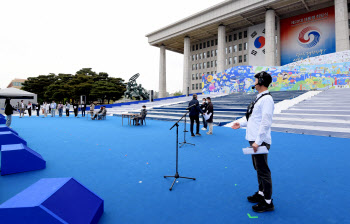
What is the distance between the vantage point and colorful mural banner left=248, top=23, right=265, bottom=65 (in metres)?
41.6

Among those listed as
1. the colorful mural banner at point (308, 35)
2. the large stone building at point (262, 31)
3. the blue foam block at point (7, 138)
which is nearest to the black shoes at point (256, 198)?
the blue foam block at point (7, 138)

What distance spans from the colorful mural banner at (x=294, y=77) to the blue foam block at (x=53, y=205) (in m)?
24.7

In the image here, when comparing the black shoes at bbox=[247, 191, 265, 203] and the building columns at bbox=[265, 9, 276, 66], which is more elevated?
the building columns at bbox=[265, 9, 276, 66]

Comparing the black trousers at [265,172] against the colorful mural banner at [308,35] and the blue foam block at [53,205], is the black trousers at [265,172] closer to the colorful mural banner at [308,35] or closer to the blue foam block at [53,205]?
the blue foam block at [53,205]

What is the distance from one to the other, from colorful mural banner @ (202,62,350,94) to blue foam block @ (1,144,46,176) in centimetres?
2422

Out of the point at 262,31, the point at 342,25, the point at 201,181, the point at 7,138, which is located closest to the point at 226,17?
the point at 262,31

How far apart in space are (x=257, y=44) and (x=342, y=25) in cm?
1512

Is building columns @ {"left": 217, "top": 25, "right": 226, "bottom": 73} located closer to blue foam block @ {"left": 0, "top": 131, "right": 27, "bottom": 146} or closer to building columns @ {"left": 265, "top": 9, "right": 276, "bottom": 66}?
building columns @ {"left": 265, "top": 9, "right": 276, "bottom": 66}

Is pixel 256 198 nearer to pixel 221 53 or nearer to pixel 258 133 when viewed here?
pixel 258 133

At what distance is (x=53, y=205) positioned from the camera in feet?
5.93

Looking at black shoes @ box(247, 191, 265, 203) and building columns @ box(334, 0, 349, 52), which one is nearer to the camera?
black shoes @ box(247, 191, 265, 203)

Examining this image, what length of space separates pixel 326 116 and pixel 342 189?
8.15 metres

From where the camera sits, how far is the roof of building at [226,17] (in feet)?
112

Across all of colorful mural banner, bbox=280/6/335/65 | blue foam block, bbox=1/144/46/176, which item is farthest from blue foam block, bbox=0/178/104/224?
colorful mural banner, bbox=280/6/335/65
